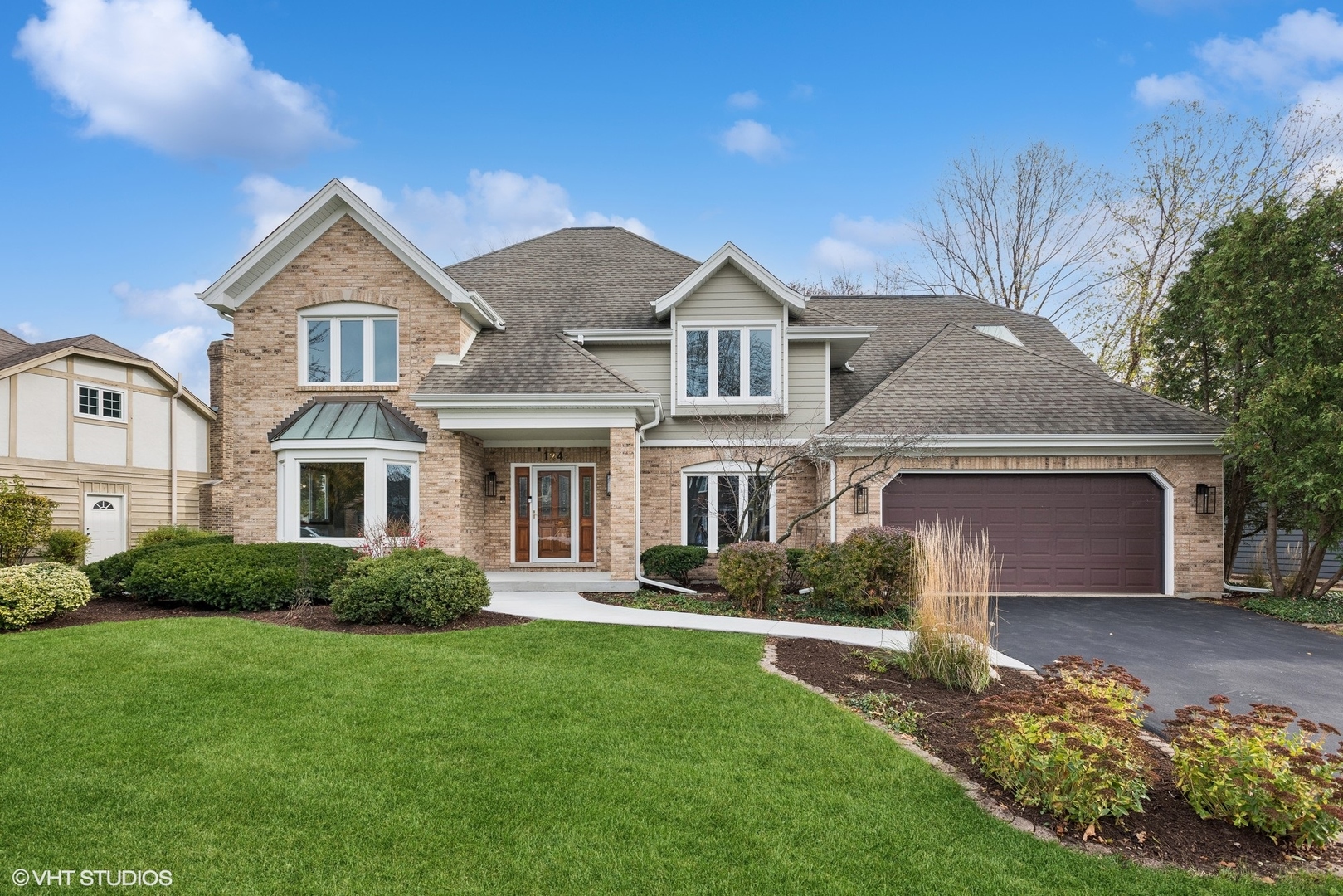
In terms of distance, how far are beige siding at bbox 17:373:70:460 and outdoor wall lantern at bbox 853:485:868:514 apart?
65.1 ft

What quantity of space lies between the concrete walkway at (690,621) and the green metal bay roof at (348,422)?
3770mm

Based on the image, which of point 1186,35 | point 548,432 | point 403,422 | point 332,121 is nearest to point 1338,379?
point 1186,35

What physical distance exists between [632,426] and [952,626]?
289 inches

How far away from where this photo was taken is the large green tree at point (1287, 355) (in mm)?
10734

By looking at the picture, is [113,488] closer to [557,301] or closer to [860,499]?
[557,301]

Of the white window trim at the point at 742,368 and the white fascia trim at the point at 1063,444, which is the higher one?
the white window trim at the point at 742,368

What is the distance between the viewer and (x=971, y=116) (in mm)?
Result: 18797

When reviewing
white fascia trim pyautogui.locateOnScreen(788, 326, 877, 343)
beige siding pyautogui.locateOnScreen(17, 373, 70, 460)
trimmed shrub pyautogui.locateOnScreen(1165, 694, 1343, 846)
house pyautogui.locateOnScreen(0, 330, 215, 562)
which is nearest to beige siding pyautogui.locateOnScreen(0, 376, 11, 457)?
house pyautogui.locateOnScreen(0, 330, 215, 562)

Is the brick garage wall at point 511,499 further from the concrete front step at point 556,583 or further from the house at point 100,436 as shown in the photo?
the house at point 100,436

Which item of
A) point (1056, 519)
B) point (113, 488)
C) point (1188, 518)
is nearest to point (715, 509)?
point (1056, 519)

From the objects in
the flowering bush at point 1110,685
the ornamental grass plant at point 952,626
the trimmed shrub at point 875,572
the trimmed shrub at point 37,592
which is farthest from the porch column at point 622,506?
the flowering bush at point 1110,685

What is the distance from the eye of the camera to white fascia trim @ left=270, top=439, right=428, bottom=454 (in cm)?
1248

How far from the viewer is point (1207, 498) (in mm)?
12617

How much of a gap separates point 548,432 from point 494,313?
9.43 feet
